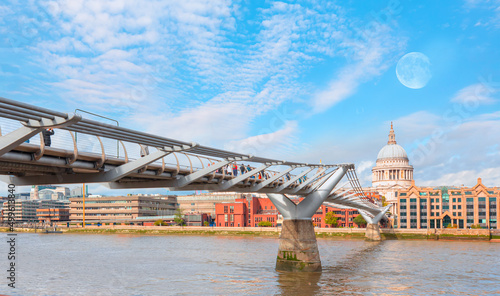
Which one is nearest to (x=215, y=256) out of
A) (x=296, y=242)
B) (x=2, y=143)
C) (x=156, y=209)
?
(x=296, y=242)

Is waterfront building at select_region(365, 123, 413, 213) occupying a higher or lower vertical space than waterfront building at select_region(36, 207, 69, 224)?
higher

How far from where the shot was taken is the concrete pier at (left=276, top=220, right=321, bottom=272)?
1470 inches

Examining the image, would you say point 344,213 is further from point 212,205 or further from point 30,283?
point 30,283

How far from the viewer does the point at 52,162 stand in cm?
1889

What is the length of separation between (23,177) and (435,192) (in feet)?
343

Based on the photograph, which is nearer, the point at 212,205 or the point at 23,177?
the point at 23,177

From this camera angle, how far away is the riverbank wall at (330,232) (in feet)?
286

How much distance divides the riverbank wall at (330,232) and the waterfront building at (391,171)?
6981 cm

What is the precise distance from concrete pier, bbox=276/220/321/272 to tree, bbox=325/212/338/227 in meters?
71.8

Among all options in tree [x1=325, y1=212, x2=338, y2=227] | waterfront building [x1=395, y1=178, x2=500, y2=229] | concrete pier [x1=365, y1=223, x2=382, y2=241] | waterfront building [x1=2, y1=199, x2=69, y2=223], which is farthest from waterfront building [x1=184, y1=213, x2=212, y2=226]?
waterfront building [x1=2, y1=199, x2=69, y2=223]

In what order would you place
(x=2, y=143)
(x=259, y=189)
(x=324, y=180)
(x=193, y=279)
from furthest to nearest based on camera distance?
(x=324, y=180) < (x=259, y=189) < (x=193, y=279) < (x=2, y=143)

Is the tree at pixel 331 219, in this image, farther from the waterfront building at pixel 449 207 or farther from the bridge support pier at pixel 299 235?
the bridge support pier at pixel 299 235

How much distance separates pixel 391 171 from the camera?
6781 inches

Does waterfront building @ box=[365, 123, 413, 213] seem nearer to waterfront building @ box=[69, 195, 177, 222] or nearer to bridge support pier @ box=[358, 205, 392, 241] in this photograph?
bridge support pier @ box=[358, 205, 392, 241]
